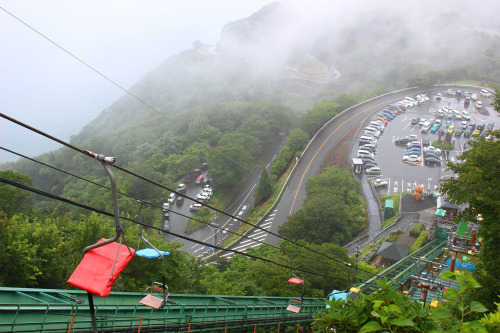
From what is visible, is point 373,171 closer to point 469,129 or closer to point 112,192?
point 469,129

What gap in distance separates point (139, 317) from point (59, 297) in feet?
5.80

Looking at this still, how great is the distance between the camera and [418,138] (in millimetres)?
43719

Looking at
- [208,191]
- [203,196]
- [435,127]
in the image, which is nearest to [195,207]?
[203,196]

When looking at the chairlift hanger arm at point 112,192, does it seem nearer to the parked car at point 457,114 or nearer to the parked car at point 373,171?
the parked car at point 373,171

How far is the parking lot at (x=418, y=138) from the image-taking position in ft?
120

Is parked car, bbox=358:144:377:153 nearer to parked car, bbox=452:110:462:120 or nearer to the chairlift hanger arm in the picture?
parked car, bbox=452:110:462:120

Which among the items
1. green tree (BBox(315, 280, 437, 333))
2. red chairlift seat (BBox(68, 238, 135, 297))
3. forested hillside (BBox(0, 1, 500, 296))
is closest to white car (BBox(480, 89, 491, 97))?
forested hillside (BBox(0, 1, 500, 296))

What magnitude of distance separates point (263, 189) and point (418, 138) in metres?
18.3

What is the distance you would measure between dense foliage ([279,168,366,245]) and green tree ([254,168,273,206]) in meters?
5.31

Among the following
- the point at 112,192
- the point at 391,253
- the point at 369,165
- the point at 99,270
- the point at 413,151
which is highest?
the point at 413,151

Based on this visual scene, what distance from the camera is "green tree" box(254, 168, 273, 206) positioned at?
37.4 metres

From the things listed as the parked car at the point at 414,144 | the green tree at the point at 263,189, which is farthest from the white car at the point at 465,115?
the green tree at the point at 263,189

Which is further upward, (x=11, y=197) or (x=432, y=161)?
(x=432, y=161)

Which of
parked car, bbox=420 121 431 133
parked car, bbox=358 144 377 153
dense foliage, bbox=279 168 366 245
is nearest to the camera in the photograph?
dense foliage, bbox=279 168 366 245
